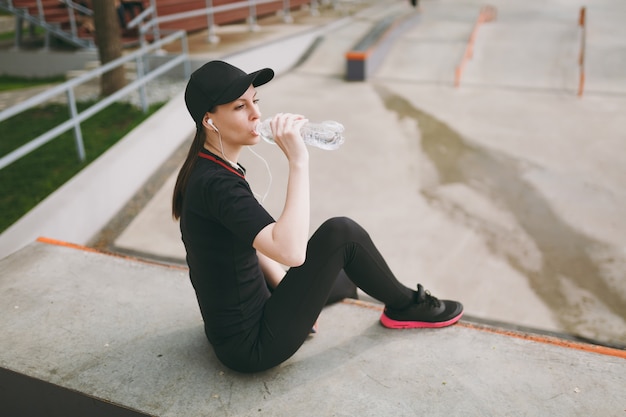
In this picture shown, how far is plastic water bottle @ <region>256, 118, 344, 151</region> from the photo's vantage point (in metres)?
2.12

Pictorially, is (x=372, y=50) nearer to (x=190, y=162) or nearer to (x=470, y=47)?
(x=470, y=47)

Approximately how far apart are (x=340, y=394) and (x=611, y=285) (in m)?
3.05

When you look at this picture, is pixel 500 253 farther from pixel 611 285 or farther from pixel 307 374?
pixel 307 374

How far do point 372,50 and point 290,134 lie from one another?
8.79 metres

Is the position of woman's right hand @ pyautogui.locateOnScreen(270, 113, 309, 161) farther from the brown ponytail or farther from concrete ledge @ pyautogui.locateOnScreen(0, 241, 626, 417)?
concrete ledge @ pyautogui.locateOnScreen(0, 241, 626, 417)

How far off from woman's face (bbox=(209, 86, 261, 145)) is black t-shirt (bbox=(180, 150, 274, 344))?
0.12 meters

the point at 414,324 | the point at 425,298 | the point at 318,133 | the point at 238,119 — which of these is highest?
the point at 238,119

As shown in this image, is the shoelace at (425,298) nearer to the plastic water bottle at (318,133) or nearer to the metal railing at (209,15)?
the plastic water bottle at (318,133)

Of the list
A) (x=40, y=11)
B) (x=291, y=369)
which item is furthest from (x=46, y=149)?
(x=40, y=11)

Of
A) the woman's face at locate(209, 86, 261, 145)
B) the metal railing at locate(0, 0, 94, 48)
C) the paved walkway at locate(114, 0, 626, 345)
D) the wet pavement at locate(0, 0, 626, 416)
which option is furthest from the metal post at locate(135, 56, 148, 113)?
the woman's face at locate(209, 86, 261, 145)

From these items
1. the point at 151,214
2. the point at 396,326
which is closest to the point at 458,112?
the point at 151,214

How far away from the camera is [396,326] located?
9.26 ft

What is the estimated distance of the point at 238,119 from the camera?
2.07 metres

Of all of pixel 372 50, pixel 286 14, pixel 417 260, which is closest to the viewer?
pixel 417 260
